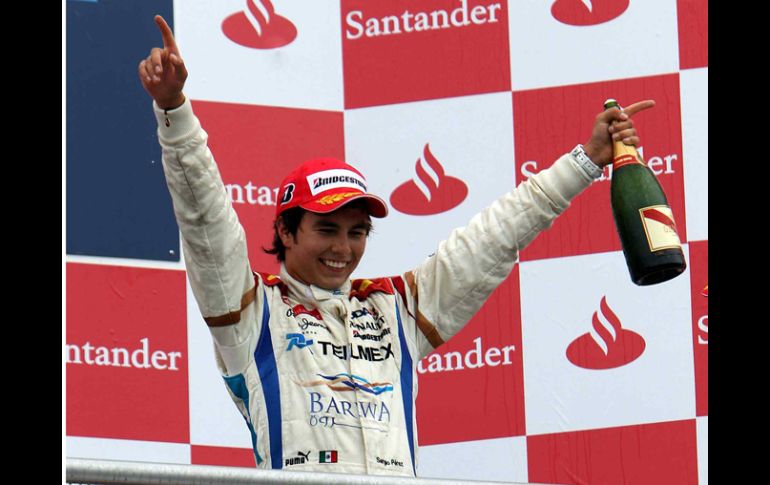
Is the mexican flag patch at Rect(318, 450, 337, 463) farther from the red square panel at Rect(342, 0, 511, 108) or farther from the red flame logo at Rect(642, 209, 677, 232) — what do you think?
the red square panel at Rect(342, 0, 511, 108)

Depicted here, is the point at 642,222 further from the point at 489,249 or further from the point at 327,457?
the point at 327,457

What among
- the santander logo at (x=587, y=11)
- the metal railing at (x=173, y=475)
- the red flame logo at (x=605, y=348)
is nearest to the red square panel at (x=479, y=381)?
the red flame logo at (x=605, y=348)

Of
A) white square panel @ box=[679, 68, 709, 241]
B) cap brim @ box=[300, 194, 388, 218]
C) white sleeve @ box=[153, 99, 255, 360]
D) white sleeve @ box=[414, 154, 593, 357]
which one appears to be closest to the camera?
white sleeve @ box=[153, 99, 255, 360]

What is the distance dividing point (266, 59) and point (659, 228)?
1549 millimetres

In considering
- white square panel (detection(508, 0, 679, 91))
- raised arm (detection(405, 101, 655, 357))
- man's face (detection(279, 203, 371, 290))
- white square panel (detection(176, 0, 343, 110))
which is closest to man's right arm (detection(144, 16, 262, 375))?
man's face (detection(279, 203, 371, 290))

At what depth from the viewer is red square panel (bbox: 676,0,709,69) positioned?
4.15 m

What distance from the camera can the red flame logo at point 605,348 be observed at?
13.2 feet

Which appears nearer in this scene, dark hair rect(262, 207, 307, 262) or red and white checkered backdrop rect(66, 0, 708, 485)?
dark hair rect(262, 207, 307, 262)

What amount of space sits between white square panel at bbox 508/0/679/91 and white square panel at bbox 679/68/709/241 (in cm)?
7

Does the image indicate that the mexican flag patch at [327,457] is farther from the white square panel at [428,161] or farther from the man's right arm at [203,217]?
the white square panel at [428,161]

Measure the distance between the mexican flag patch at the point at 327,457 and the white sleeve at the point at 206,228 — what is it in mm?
294

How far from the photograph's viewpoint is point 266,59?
4.22 metres

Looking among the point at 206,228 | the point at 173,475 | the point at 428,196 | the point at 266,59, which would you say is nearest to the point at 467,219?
the point at 428,196
